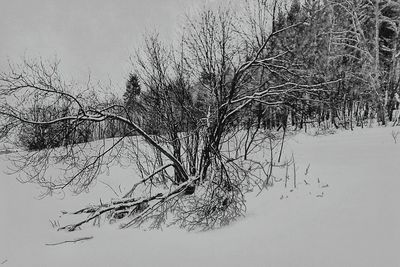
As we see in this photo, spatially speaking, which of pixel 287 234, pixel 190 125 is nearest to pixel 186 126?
pixel 190 125

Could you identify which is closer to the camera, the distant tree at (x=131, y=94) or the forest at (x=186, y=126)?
the forest at (x=186, y=126)

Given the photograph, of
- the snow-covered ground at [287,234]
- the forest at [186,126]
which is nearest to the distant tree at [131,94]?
the forest at [186,126]

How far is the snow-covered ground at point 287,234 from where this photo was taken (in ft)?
9.66

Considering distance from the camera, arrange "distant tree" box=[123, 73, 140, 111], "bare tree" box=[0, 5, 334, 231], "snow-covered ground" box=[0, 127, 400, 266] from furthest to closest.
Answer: "distant tree" box=[123, 73, 140, 111] < "bare tree" box=[0, 5, 334, 231] < "snow-covered ground" box=[0, 127, 400, 266]

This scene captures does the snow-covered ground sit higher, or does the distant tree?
the distant tree

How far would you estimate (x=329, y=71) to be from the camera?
56.6ft

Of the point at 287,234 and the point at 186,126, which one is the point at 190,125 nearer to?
the point at 186,126

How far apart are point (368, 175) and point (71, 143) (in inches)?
256

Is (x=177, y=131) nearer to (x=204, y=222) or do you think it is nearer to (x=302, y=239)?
(x=204, y=222)

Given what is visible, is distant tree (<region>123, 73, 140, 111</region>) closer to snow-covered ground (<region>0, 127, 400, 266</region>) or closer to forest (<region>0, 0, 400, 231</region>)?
forest (<region>0, 0, 400, 231</region>)

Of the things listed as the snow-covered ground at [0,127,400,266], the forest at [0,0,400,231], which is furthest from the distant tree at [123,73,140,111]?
the snow-covered ground at [0,127,400,266]

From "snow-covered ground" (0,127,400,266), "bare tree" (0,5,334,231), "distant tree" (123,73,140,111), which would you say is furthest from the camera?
"distant tree" (123,73,140,111)

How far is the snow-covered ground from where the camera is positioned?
2.95m

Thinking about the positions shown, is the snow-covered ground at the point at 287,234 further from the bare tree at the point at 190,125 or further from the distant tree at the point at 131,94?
the distant tree at the point at 131,94
